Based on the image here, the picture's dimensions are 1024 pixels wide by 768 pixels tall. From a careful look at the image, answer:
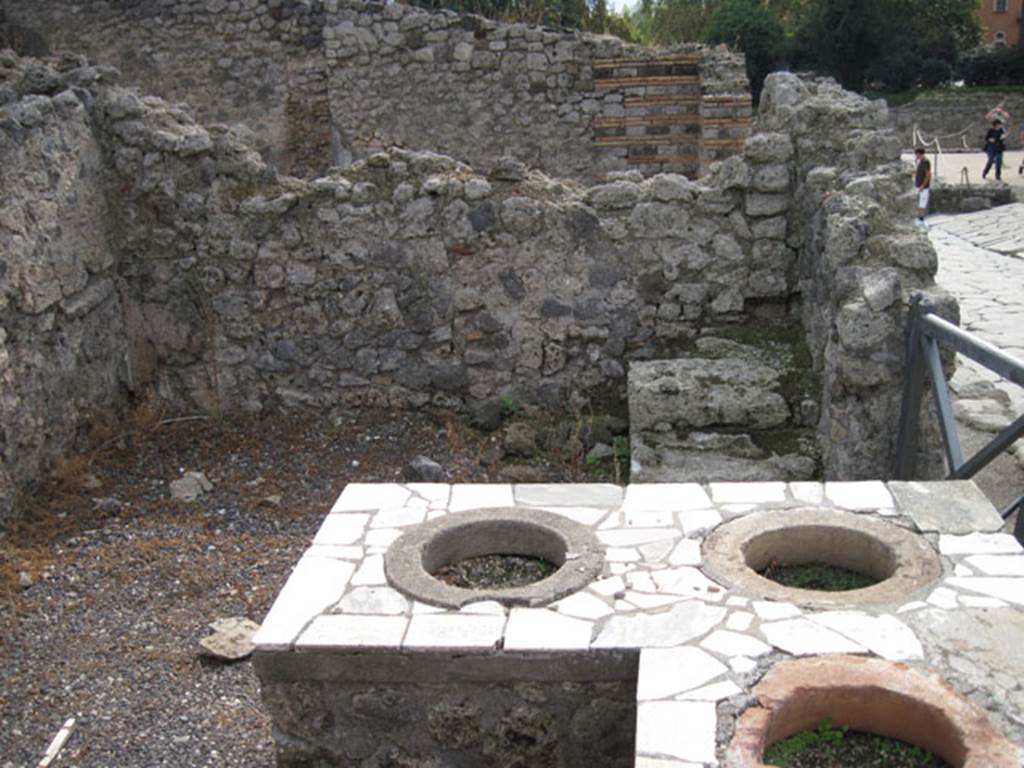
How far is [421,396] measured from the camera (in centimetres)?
702

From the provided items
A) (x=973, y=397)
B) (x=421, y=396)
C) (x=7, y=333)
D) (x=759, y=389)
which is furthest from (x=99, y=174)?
(x=973, y=397)

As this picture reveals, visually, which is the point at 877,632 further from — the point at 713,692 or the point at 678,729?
the point at 678,729

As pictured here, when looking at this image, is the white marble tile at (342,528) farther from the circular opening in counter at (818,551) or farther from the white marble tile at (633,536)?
the circular opening in counter at (818,551)

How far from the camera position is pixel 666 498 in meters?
4.20

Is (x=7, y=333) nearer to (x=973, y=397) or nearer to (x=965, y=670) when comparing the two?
(x=965, y=670)

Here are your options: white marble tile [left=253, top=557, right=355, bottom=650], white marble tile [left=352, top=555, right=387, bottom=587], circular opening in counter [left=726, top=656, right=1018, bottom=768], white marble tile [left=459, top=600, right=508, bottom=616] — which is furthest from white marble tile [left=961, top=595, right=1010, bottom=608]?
white marble tile [left=253, top=557, right=355, bottom=650]

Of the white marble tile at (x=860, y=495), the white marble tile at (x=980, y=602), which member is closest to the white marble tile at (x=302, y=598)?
the white marble tile at (x=860, y=495)

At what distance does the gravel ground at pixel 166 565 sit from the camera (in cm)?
411

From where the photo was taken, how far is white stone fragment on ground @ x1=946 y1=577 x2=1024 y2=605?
3.38 meters

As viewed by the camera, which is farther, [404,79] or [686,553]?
[404,79]

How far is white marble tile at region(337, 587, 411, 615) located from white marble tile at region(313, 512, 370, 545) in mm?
411

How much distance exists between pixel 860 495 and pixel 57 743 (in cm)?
319

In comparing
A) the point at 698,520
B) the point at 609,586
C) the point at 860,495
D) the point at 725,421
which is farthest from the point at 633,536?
the point at 725,421

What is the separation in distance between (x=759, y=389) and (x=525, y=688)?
3.04 meters
